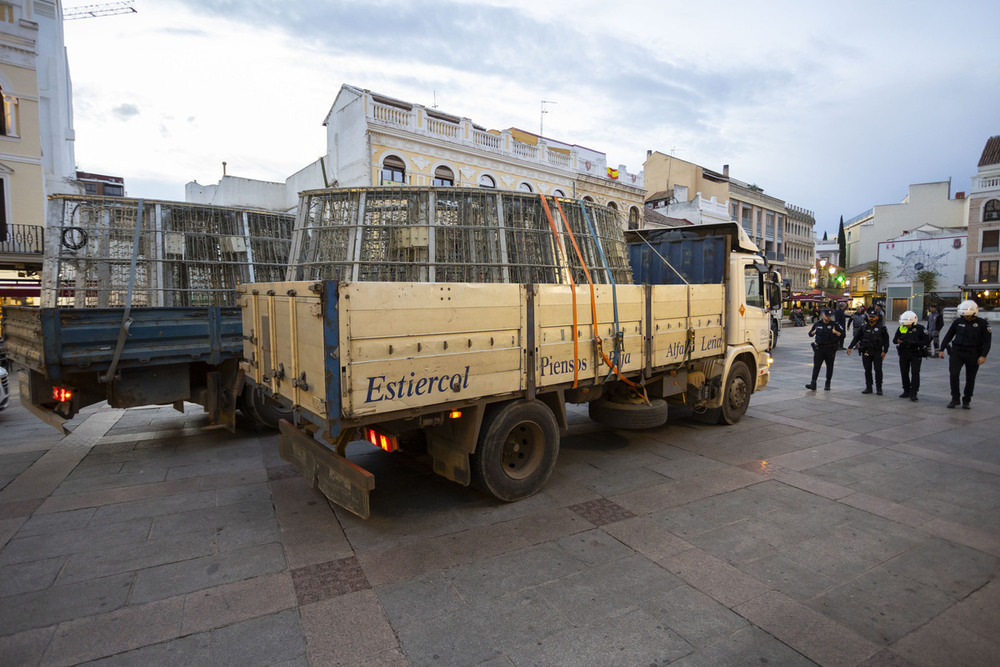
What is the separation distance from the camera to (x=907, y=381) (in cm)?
1012

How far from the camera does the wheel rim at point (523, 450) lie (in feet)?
16.8

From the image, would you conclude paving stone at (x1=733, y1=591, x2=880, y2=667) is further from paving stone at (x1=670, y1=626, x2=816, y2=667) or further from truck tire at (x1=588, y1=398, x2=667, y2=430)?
truck tire at (x1=588, y1=398, x2=667, y2=430)

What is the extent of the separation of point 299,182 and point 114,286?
17615 millimetres

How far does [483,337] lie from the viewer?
445 cm

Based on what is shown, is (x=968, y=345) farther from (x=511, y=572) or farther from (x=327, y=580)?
(x=327, y=580)

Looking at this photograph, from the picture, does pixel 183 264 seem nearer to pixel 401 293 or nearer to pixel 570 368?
pixel 401 293

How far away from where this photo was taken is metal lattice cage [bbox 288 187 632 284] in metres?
6.12

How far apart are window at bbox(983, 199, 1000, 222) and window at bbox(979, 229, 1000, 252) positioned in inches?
44.6

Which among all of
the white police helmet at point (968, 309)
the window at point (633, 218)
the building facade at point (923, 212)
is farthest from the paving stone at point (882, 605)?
the building facade at point (923, 212)

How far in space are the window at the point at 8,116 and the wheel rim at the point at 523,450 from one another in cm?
2262

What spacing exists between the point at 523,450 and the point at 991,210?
60334 mm

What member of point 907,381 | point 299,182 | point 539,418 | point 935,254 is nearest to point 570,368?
point 539,418

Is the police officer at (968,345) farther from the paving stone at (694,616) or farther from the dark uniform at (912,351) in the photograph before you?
the paving stone at (694,616)

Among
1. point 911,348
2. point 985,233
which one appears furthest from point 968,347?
point 985,233
